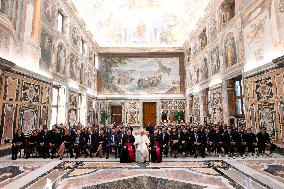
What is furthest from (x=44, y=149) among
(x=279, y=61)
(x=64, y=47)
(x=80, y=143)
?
(x=279, y=61)

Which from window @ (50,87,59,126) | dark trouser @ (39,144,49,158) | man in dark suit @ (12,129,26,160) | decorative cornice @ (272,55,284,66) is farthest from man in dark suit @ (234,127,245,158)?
window @ (50,87,59,126)

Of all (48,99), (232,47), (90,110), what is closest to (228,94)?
(232,47)

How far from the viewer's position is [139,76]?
27.2 meters

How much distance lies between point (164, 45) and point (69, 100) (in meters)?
14.1

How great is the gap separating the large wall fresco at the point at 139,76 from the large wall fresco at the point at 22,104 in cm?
1394

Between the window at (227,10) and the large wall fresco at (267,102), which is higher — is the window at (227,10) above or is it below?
above

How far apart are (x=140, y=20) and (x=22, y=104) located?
590 inches

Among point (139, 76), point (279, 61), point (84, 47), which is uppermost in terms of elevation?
point (84, 47)

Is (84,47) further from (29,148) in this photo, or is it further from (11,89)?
(29,148)

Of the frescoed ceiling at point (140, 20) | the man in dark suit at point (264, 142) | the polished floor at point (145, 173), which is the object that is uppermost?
the frescoed ceiling at point (140, 20)

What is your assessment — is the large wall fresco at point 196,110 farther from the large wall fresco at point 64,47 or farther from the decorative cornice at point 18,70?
the decorative cornice at point 18,70

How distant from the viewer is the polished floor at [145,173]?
5.95 metres

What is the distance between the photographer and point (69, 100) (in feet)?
55.5

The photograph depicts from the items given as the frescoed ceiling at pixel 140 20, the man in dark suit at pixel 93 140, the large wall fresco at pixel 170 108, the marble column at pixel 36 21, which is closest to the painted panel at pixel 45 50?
the marble column at pixel 36 21
